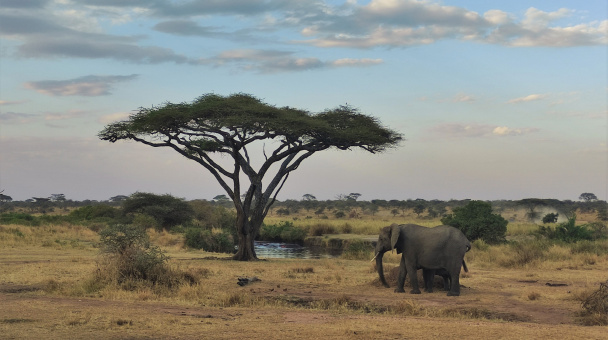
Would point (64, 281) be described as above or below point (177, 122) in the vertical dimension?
below

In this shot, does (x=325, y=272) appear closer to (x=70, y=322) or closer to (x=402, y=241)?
(x=402, y=241)

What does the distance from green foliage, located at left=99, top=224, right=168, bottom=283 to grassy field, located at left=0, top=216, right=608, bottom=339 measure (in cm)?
46

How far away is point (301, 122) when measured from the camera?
25.8m

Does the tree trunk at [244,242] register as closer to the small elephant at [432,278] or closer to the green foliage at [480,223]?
the small elephant at [432,278]

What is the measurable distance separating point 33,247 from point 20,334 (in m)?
23.2

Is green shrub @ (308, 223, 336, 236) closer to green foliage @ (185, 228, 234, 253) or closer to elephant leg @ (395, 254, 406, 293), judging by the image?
green foliage @ (185, 228, 234, 253)

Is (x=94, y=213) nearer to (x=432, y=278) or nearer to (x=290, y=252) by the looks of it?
(x=290, y=252)

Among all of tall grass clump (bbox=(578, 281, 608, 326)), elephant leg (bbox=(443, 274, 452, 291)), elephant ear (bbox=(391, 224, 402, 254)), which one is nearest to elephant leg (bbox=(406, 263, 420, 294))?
elephant ear (bbox=(391, 224, 402, 254))

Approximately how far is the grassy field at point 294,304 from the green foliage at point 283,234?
21.4m

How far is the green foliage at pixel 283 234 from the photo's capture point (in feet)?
150

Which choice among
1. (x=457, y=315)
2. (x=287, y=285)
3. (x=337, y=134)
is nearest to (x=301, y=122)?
(x=337, y=134)

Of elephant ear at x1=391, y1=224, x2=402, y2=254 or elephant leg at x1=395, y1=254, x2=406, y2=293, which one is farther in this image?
elephant ear at x1=391, y1=224, x2=402, y2=254

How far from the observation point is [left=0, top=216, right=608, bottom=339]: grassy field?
10.2m

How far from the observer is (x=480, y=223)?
32406mm
